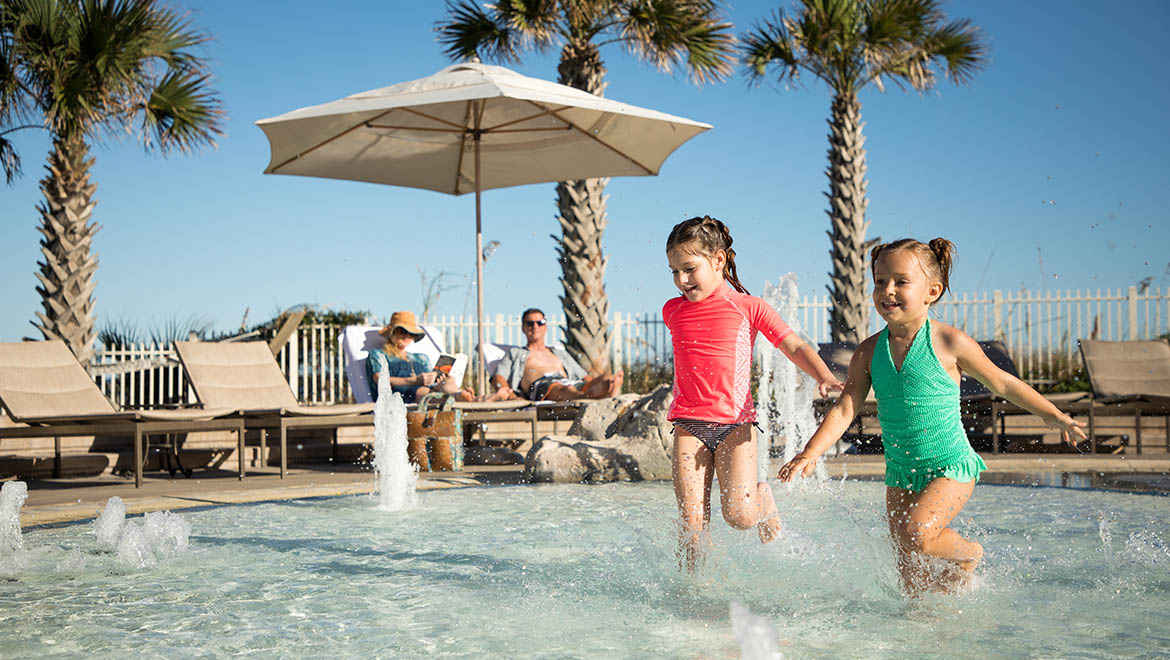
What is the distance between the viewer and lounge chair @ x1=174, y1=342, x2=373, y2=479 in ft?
22.5

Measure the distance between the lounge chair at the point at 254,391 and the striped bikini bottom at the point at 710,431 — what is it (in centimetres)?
416

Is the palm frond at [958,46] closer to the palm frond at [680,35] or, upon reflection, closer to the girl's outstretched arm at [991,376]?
the palm frond at [680,35]

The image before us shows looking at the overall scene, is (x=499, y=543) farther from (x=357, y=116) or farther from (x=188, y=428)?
(x=357, y=116)

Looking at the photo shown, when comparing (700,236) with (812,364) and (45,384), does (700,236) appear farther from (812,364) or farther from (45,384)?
(45,384)

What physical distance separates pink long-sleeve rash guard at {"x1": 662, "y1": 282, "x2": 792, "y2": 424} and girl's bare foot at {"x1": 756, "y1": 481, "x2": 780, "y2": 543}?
27cm

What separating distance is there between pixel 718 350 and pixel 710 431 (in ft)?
0.93

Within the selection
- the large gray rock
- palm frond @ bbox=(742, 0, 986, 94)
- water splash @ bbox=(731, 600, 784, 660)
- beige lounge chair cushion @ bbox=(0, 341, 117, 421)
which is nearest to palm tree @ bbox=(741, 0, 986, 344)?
palm frond @ bbox=(742, 0, 986, 94)

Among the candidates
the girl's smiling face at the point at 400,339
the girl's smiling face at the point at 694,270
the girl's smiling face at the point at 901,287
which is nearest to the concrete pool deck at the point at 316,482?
the girl's smiling face at the point at 400,339

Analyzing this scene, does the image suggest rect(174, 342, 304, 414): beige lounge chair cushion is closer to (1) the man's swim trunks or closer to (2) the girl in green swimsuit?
(1) the man's swim trunks

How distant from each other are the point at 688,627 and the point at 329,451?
6.98 m

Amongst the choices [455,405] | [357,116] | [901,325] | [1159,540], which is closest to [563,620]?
[901,325]

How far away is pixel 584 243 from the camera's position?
12359mm

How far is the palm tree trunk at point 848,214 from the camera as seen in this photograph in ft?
46.1

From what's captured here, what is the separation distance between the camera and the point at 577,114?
27.6 feet
